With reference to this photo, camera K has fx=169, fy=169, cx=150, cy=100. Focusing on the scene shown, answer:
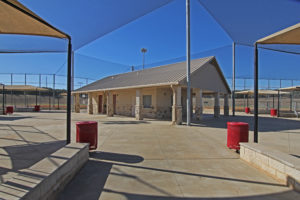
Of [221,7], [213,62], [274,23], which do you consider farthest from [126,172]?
[213,62]

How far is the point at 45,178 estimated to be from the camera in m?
2.49

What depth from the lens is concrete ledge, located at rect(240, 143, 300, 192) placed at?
322 cm

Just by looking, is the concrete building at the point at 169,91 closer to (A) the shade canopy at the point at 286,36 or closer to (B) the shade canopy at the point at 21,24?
(A) the shade canopy at the point at 286,36

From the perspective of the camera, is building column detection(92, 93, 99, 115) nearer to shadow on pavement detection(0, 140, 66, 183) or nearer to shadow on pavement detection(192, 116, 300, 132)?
shadow on pavement detection(192, 116, 300, 132)

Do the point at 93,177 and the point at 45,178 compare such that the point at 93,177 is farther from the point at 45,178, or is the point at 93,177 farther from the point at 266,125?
the point at 266,125

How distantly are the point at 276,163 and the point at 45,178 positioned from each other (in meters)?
4.41

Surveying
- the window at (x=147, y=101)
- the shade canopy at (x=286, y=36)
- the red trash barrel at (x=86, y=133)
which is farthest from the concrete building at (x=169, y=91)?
the red trash barrel at (x=86, y=133)

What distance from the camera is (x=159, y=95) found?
51.7ft

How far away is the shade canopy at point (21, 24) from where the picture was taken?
3.94 m

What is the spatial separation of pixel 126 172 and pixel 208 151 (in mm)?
2997

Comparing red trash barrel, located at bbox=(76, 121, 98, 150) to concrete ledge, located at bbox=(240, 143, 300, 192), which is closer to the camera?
concrete ledge, located at bbox=(240, 143, 300, 192)

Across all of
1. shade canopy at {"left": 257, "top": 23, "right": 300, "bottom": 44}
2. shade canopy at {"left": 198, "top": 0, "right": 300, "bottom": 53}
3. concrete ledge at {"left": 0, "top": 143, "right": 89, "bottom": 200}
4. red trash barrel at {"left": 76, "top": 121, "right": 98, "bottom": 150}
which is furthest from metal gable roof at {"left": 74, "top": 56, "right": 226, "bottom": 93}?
concrete ledge at {"left": 0, "top": 143, "right": 89, "bottom": 200}

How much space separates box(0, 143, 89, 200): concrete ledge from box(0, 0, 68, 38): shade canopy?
302 centimetres

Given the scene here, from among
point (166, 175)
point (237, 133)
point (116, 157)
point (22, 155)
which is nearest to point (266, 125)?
point (237, 133)
